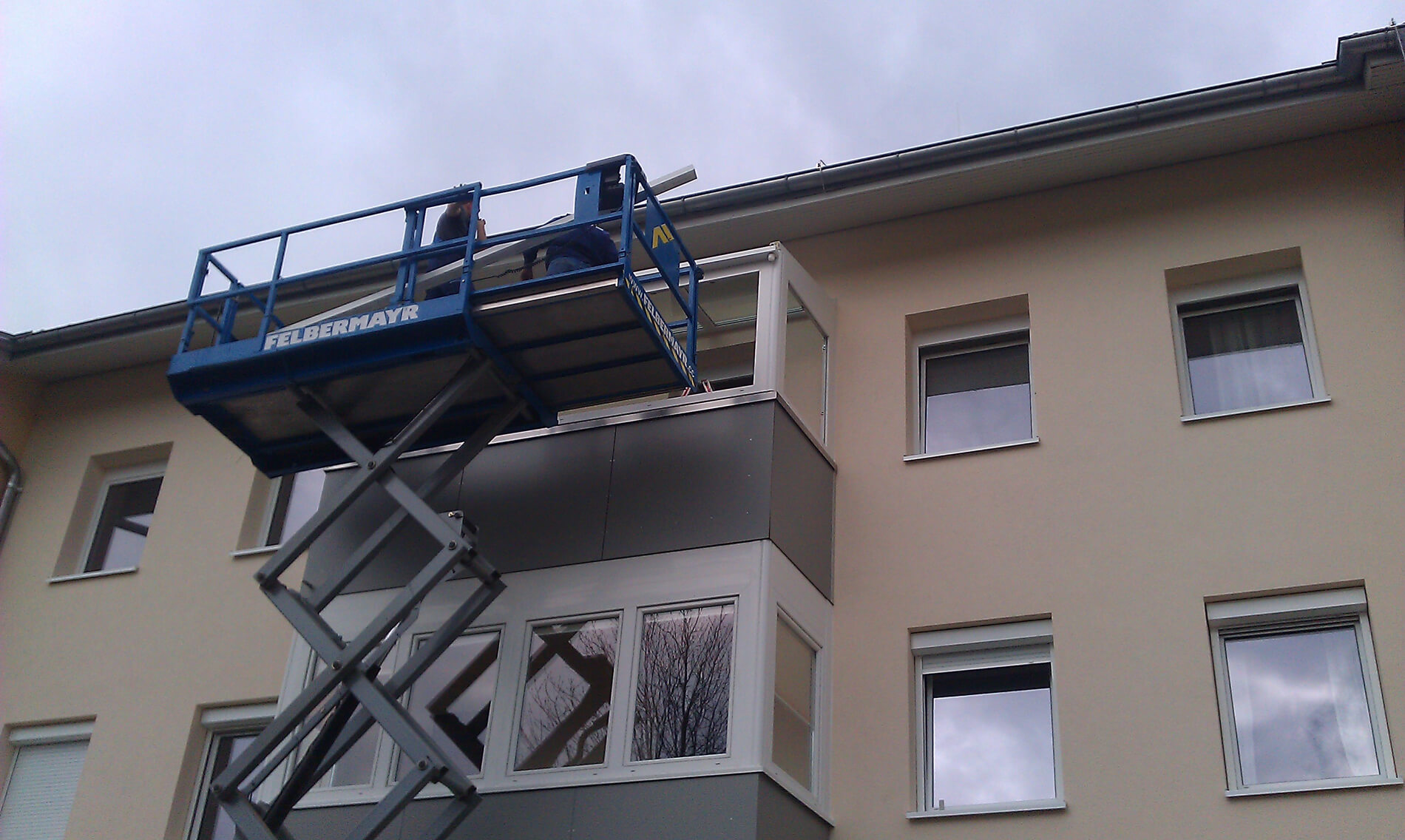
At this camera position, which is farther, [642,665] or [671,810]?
[642,665]

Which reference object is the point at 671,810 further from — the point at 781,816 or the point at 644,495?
the point at 644,495

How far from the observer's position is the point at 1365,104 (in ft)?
37.0

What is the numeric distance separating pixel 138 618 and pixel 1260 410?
10.2m

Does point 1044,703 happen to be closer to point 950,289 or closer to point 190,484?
point 950,289

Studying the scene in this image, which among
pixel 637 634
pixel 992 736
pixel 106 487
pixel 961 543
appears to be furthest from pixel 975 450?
pixel 106 487

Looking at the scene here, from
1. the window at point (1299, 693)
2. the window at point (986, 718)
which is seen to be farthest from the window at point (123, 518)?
the window at point (1299, 693)

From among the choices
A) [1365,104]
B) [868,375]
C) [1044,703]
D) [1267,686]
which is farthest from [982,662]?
[1365,104]

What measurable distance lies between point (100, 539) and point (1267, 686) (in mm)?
11405

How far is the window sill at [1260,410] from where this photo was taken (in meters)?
10.5

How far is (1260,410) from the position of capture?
1066 cm

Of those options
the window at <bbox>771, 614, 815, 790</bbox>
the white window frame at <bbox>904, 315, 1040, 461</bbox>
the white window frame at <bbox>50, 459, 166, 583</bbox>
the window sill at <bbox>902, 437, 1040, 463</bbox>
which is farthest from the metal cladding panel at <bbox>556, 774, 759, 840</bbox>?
the white window frame at <bbox>50, 459, 166, 583</bbox>

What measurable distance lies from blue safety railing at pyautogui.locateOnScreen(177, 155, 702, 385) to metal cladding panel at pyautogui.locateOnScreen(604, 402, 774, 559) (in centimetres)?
46

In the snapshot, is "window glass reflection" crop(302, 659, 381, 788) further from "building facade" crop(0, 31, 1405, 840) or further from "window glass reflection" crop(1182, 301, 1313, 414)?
"window glass reflection" crop(1182, 301, 1313, 414)

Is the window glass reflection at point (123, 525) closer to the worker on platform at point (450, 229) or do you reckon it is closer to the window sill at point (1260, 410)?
the worker on platform at point (450, 229)
